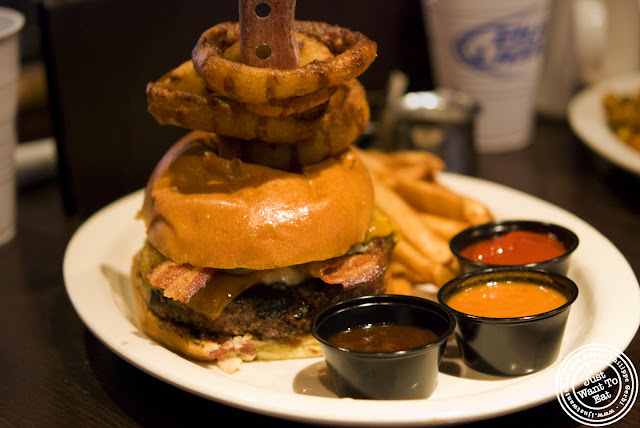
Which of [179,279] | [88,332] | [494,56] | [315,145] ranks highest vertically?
[315,145]

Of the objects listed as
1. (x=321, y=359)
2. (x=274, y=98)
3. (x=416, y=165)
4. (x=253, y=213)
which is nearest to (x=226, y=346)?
(x=321, y=359)

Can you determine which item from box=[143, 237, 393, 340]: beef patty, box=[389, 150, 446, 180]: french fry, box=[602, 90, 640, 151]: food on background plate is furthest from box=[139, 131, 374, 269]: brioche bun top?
box=[602, 90, 640, 151]: food on background plate

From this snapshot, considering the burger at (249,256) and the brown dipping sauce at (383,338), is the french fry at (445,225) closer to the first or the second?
the burger at (249,256)

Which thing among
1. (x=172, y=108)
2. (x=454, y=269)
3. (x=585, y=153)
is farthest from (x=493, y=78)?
(x=172, y=108)

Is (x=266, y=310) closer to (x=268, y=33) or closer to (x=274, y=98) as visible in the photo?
(x=274, y=98)

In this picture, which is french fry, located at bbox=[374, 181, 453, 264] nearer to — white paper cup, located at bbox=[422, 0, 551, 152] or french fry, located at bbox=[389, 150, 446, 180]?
french fry, located at bbox=[389, 150, 446, 180]
